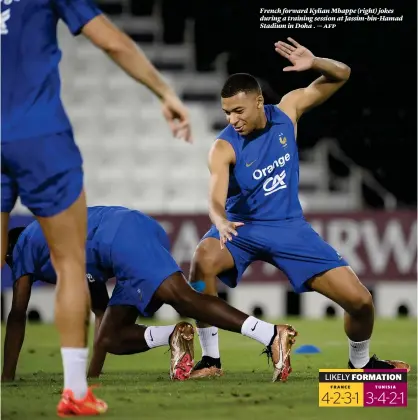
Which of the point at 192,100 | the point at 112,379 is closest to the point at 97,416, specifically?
the point at 112,379

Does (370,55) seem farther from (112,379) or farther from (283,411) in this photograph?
(283,411)

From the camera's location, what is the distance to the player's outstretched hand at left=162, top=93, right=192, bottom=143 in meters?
Result: 3.41

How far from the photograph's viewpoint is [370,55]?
305 inches

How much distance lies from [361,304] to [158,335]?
98 cm

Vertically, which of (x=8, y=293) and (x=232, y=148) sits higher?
(x=232, y=148)

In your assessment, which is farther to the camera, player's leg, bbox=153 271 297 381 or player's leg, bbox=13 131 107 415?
player's leg, bbox=153 271 297 381

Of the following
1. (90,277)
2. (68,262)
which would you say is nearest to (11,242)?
(90,277)

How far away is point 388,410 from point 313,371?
1.26 m

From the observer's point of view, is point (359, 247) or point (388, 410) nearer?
point (388, 410)

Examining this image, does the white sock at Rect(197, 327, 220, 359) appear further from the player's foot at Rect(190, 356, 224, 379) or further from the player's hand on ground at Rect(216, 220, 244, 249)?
the player's hand on ground at Rect(216, 220, 244, 249)

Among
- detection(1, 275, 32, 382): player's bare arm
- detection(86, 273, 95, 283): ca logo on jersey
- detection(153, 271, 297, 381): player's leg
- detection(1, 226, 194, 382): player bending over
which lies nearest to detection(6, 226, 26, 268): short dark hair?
detection(1, 226, 194, 382): player bending over

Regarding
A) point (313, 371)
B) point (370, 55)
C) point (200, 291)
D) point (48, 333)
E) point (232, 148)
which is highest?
point (370, 55)

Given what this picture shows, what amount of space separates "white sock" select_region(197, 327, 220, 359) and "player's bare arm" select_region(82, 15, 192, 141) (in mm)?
1877

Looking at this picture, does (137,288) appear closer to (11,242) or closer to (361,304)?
(11,242)
